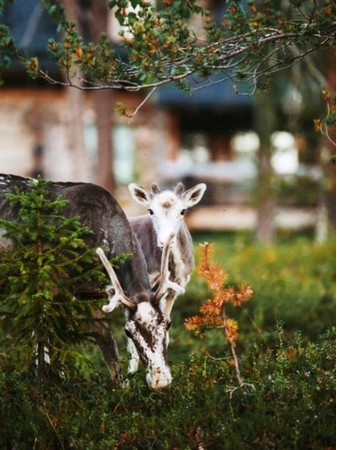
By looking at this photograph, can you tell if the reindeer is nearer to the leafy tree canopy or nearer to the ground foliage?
the ground foliage

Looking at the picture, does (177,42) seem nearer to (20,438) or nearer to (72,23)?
(72,23)

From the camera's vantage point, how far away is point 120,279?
758 centimetres

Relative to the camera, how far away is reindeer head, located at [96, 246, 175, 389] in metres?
6.75

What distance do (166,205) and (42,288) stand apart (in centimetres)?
196

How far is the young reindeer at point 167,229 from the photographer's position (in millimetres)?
8359

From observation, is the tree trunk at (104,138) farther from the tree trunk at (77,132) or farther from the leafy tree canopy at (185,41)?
the leafy tree canopy at (185,41)

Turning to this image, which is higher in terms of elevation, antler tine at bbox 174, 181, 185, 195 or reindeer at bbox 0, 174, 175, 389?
antler tine at bbox 174, 181, 185, 195

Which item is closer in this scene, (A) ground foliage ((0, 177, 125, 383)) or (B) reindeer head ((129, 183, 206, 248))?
(A) ground foliage ((0, 177, 125, 383))

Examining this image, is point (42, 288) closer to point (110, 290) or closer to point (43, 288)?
point (43, 288)

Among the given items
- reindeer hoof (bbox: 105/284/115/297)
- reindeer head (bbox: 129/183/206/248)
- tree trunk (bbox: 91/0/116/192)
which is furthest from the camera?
tree trunk (bbox: 91/0/116/192)

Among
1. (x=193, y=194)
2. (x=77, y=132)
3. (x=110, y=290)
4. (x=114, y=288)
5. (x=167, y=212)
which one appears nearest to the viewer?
(x=114, y=288)

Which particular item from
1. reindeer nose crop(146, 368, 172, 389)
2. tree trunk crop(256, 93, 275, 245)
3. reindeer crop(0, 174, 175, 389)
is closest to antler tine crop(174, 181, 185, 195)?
reindeer crop(0, 174, 175, 389)

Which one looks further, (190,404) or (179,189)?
(179,189)

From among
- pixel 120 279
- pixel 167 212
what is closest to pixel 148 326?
pixel 120 279
